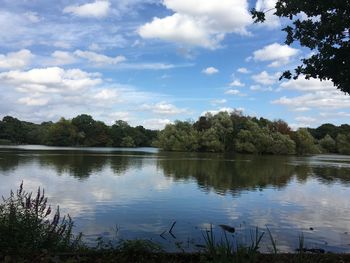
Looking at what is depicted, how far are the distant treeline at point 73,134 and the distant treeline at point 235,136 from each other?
38.7 metres

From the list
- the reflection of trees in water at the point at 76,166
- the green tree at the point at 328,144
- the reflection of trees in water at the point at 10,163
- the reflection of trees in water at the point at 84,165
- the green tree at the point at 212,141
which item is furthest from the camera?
the green tree at the point at 328,144

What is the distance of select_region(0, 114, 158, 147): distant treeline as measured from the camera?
152 metres

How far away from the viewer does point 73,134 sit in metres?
152

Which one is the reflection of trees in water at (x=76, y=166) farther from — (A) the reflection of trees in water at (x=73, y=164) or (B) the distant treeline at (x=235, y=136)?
(B) the distant treeline at (x=235, y=136)

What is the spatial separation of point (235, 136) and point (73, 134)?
6548 centimetres

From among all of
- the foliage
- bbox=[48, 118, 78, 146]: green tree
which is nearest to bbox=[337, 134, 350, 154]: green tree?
bbox=[48, 118, 78, 146]: green tree

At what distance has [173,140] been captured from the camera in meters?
120

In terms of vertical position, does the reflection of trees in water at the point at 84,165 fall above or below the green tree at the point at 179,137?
below

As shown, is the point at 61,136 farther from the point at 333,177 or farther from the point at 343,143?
the point at 333,177

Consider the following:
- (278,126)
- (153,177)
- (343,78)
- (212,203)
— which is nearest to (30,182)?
(153,177)

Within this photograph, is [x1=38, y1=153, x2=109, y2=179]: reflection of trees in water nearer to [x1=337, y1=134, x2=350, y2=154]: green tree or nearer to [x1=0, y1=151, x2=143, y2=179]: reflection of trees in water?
[x1=0, y1=151, x2=143, y2=179]: reflection of trees in water

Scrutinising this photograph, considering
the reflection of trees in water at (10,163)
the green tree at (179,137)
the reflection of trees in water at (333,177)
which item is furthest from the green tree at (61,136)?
the reflection of trees in water at (333,177)

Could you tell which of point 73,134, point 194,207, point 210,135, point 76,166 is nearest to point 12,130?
point 73,134

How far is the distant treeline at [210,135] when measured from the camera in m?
111
